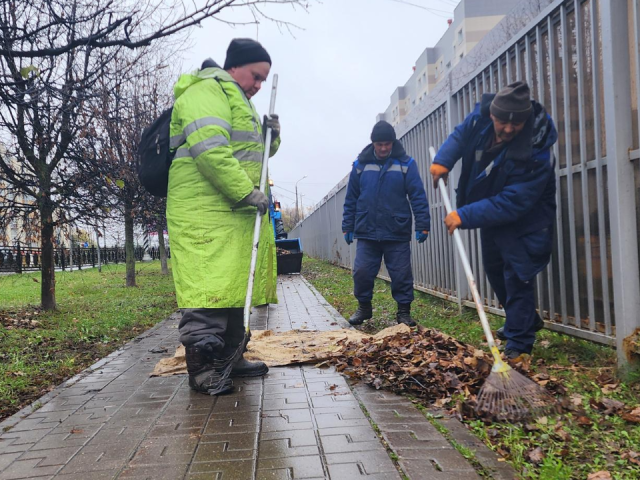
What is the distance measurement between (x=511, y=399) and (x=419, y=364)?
911 millimetres

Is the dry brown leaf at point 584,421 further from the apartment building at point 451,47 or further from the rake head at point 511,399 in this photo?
the apartment building at point 451,47

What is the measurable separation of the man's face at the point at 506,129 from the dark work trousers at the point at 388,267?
2.18 metres

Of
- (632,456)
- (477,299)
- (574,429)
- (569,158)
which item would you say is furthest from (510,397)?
(569,158)

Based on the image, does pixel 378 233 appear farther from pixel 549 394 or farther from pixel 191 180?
pixel 549 394

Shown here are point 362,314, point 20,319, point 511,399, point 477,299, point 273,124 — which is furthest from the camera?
point 20,319

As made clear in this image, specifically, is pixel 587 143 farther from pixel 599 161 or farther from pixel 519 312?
pixel 519 312

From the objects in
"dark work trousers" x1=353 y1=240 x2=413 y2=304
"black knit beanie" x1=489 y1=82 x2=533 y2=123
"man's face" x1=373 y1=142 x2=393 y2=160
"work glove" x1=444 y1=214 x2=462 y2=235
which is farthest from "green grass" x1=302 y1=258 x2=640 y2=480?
"man's face" x1=373 y1=142 x2=393 y2=160

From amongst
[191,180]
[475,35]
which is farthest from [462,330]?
[475,35]

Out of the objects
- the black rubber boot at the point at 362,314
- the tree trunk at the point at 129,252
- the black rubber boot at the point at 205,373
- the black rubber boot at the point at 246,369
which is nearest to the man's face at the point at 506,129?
the black rubber boot at the point at 246,369

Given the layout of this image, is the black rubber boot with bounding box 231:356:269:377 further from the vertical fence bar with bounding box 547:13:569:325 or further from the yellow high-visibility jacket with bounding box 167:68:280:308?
the vertical fence bar with bounding box 547:13:569:325

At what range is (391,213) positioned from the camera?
5.83 metres

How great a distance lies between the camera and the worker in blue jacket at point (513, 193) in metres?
3.73

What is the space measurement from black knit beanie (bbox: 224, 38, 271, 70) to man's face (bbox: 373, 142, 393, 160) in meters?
2.17

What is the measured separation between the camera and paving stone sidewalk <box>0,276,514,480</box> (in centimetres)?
236
